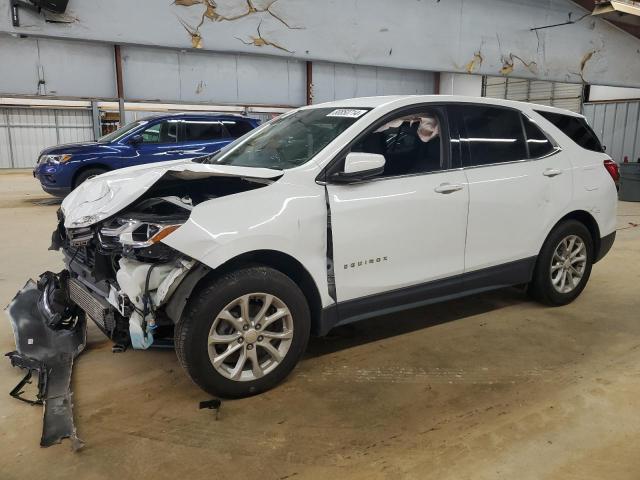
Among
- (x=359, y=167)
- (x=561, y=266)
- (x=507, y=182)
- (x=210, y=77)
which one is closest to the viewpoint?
(x=359, y=167)

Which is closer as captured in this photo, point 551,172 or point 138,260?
point 138,260

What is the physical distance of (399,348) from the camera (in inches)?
136

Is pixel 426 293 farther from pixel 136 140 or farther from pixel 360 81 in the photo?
pixel 360 81

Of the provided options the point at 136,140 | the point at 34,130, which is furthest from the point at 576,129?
the point at 34,130

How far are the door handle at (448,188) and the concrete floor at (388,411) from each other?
1064 mm

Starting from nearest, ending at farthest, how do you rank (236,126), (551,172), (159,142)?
(551,172), (159,142), (236,126)

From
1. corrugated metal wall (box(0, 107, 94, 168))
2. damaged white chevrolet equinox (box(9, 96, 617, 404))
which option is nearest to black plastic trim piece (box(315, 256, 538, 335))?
damaged white chevrolet equinox (box(9, 96, 617, 404))

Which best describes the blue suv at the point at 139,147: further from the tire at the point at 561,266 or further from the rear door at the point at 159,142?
the tire at the point at 561,266

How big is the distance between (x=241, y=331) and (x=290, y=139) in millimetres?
1386

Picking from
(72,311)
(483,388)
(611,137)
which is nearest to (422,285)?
(483,388)

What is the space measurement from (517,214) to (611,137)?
52.5ft

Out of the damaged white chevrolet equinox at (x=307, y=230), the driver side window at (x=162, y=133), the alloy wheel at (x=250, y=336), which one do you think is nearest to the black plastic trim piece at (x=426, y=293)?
the damaged white chevrolet equinox at (x=307, y=230)

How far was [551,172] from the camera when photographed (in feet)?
12.5

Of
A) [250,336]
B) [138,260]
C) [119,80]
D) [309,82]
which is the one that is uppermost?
[309,82]
